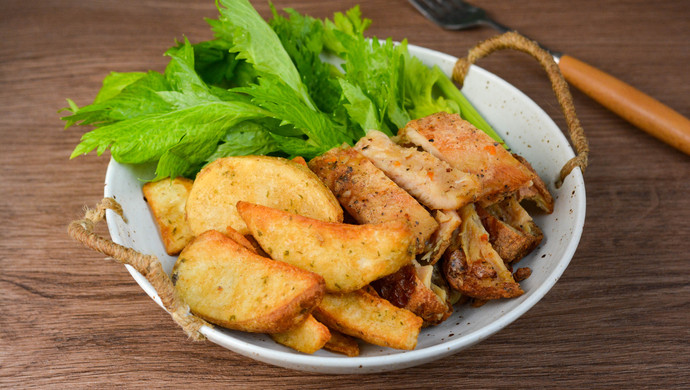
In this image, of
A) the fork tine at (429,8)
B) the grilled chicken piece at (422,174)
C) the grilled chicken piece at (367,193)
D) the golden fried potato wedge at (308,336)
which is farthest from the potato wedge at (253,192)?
the fork tine at (429,8)

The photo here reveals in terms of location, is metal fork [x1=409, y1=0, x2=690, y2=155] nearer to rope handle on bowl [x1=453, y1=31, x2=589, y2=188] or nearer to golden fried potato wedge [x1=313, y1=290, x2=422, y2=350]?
rope handle on bowl [x1=453, y1=31, x2=589, y2=188]

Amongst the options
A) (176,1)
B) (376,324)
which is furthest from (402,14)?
(376,324)

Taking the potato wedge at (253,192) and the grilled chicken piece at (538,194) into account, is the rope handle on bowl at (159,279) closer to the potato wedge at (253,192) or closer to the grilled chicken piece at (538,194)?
the potato wedge at (253,192)

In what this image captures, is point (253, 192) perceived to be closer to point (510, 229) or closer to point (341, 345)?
point (341, 345)

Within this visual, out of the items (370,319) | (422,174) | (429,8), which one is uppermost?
(429,8)

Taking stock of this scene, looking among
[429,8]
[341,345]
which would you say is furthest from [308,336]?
[429,8]

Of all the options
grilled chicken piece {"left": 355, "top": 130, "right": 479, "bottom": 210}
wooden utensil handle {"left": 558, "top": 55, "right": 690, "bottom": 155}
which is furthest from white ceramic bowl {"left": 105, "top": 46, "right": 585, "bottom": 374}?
wooden utensil handle {"left": 558, "top": 55, "right": 690, "bottom": 155}
